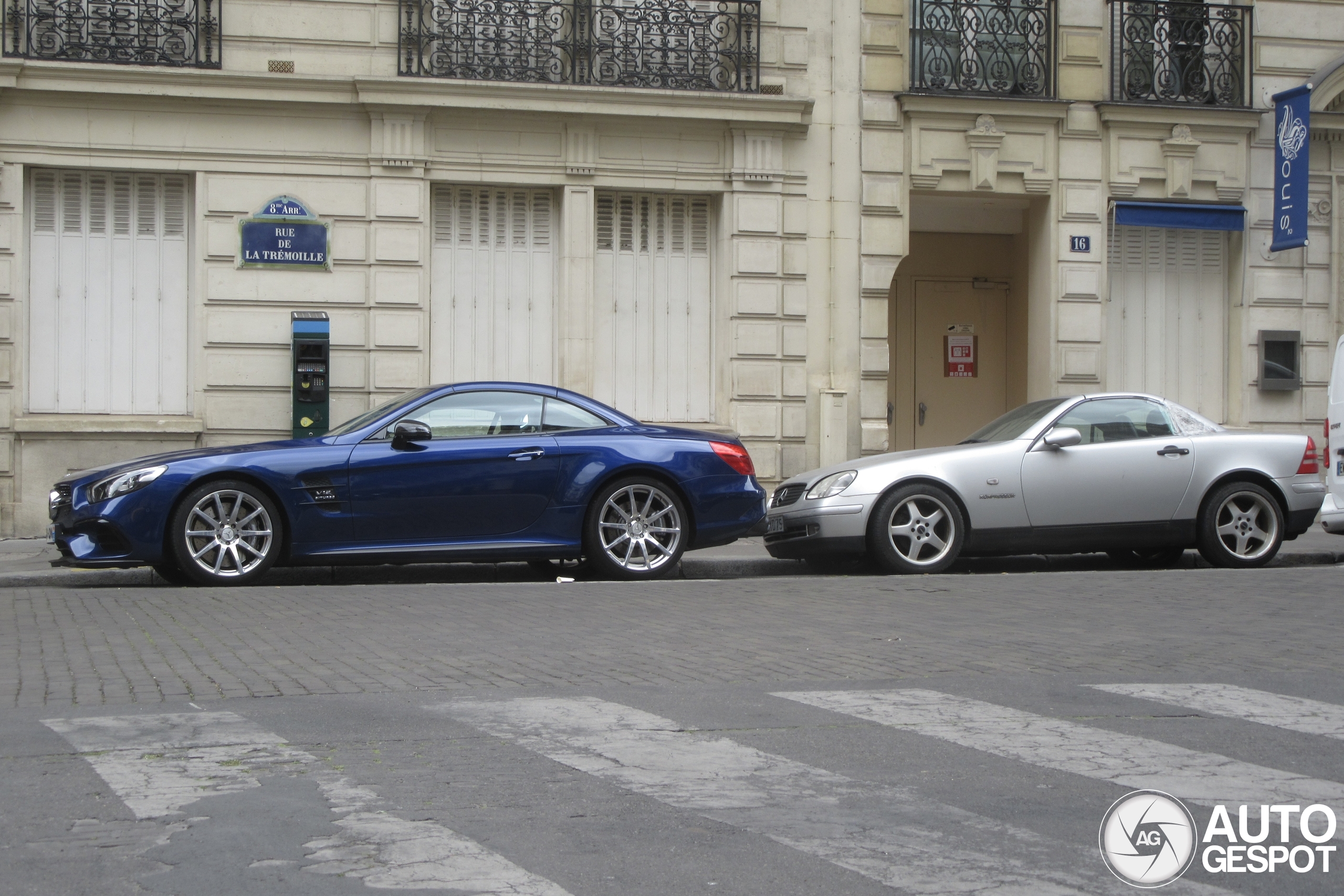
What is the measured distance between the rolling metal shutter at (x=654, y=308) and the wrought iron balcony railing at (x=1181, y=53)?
5.10 meters

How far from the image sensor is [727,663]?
23.3 feet

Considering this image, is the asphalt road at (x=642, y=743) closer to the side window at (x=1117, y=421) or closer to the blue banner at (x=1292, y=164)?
the side window at (x=1117, y=421)

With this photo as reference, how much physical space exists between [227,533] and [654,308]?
7.61 meters

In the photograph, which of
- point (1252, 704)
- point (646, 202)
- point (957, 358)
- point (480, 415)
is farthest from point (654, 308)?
point (1252, 704)

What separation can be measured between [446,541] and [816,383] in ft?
24.2

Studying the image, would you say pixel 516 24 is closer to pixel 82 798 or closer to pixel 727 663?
pixel 727 663

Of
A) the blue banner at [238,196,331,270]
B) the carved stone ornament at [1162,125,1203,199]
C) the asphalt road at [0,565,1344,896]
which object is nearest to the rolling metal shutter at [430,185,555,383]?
the blue banner at [238,196,331,270]

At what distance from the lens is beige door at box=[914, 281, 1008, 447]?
1953 centimetres

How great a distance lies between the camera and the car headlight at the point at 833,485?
11.5 metres

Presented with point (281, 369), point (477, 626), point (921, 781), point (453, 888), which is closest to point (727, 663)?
point (477, 626)

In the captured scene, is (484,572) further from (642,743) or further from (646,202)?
(642,743)

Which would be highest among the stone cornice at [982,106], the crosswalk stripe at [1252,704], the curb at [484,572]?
the stone cornice at [982,106]

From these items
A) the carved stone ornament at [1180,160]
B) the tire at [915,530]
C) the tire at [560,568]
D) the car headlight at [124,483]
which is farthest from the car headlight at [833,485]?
the carved stone ornament at [1180,160]

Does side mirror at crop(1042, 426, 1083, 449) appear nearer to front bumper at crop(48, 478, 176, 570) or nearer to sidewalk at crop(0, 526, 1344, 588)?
sidewalk at crop(0, 526, 1344, 588)
